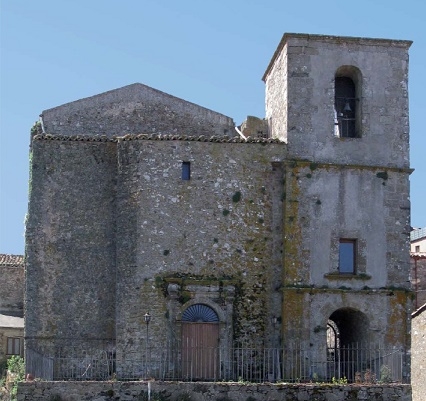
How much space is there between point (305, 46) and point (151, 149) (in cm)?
659

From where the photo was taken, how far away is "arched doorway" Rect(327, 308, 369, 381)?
34.5 metres

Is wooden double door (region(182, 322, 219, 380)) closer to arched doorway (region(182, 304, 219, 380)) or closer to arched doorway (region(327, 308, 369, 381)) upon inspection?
arched doorway (region(182, 304, 219, 380))

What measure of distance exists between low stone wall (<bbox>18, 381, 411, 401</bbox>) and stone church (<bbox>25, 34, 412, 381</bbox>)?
2731mm

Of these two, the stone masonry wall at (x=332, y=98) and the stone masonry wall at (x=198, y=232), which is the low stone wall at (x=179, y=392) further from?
the stone masonry wall at (x=332, y=98)

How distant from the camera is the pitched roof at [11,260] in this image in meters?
47.9

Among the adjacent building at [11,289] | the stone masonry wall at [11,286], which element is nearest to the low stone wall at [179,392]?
the adjacent building at [11,289]

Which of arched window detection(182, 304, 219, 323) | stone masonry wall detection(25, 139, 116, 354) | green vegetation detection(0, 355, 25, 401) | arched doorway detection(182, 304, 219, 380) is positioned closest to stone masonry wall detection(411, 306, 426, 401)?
arched window detection(182, 304, 219, 323)

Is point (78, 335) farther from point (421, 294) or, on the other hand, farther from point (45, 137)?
point (421, 294)

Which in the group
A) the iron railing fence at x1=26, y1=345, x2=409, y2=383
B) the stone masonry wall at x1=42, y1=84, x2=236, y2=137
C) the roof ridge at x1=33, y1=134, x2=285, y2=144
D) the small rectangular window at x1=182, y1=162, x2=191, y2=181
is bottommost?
the iron railing fence at x1=26, y1=345, x2=409, y2=383

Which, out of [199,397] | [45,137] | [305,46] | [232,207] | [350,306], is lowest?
[199,397]

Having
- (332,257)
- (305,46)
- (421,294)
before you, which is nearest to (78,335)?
(332,257)

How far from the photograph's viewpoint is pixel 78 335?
34938mm

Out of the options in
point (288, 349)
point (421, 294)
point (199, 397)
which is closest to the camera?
point (199, 397)

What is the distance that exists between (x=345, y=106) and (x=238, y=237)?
249 inches
